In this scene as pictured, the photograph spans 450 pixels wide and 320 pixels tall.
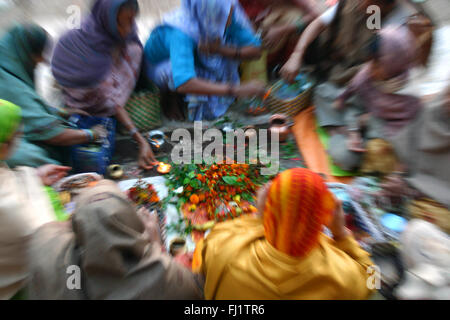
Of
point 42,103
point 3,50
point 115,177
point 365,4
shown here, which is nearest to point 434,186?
point 365,4

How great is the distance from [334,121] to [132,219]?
A: 2.23 metres

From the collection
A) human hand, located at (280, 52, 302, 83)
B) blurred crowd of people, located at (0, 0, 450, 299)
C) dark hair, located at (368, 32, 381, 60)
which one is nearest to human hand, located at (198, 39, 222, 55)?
blurred crowd of people, located at (0, 0, 450, 299)

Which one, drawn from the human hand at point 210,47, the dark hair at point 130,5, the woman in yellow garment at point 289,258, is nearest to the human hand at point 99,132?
the dark hair at point 130,5

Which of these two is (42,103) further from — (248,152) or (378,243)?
(378,243)

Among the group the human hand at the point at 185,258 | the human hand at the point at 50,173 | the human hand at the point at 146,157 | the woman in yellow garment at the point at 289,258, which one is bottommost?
the human hand at the point at 185,258

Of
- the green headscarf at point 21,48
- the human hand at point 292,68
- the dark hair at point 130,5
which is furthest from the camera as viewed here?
the human hand at point 292,68

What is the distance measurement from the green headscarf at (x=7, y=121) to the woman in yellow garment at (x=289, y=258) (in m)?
1.15

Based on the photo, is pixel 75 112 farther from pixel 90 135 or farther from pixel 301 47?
pixel 301 47

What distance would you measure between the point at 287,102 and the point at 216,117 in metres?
0.84

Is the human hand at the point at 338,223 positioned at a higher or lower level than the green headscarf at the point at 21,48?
lower

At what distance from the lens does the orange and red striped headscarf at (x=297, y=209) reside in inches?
31.0

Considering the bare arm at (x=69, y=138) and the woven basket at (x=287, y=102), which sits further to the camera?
the woven basket at (x=287, y=102)

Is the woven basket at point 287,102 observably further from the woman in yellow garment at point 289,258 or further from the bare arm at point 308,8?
the woman in yellow garment at point 289,258

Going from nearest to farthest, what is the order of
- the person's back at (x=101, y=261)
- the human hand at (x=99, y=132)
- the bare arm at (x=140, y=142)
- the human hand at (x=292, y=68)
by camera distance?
the person's back at (x=101, y=261), the human hand at (x=99, y=132), the bare arm at (x=140, y=142), the human hand at (x=292, y=68)
